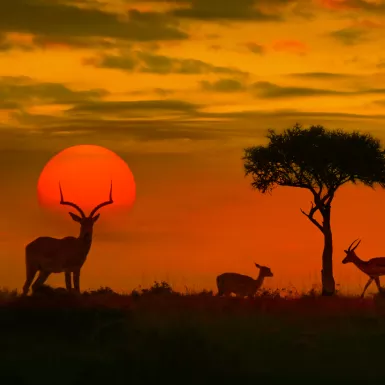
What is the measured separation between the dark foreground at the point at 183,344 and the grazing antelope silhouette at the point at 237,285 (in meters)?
9.07

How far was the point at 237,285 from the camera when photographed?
38375mm

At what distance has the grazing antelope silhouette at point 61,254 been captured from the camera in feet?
112

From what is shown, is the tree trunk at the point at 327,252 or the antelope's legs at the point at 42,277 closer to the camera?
the antelope's legs at the point at 42,277

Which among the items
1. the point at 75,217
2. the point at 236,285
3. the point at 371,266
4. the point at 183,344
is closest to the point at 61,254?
the point at 75,217

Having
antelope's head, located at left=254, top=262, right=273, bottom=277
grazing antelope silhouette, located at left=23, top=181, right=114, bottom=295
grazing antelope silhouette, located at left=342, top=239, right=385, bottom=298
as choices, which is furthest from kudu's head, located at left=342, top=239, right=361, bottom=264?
grazing antelope silhouette, located at left=23, top=181, right=114, bottom=295

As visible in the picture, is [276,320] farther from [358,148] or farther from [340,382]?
[358,148]

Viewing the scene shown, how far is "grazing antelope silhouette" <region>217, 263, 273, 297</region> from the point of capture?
38344 mm

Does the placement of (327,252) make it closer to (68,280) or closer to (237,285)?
(237,285)

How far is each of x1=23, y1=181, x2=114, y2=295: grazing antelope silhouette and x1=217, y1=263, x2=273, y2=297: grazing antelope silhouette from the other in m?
5.57

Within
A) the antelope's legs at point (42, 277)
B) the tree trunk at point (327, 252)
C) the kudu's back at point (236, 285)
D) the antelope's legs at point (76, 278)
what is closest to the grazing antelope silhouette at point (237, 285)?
the kudu's back at point (236, 285)

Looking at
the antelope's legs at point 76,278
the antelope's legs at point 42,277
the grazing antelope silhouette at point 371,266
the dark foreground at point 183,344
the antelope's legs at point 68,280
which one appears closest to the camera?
the dark foreground at point 183,344

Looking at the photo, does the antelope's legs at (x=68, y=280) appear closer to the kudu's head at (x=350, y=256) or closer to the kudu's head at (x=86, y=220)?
the kudu's head at (x=86, y=220)

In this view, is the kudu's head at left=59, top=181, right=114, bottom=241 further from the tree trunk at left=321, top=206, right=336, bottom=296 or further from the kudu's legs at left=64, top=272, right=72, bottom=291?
the tree trunk at left=321, top=206, right=336, bottom=296

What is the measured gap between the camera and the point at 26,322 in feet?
80.8
